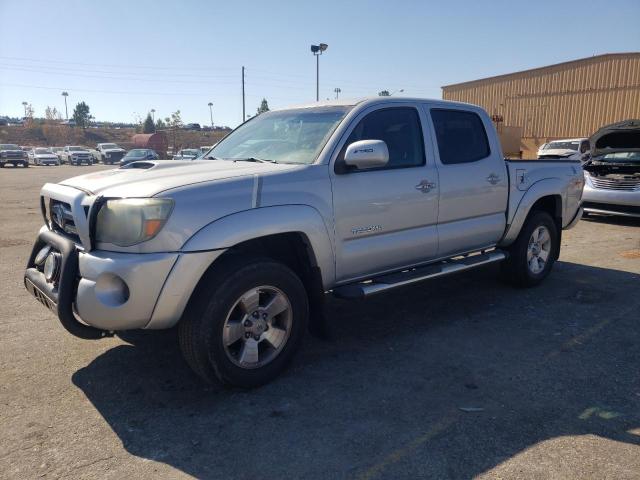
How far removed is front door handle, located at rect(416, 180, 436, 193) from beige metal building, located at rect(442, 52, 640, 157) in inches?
802

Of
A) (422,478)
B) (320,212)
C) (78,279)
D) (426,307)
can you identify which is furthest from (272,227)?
(426,307)

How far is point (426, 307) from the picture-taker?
206 inches

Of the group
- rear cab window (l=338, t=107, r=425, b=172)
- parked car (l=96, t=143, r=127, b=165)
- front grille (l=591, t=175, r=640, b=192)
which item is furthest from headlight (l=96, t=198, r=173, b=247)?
parked car (l=96, t=143, r=127, b=165)

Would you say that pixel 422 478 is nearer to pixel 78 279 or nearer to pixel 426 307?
pixel 78 279

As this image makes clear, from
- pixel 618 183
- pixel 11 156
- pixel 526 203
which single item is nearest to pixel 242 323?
pixel 526 203

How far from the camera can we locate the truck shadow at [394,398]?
276 centimetres

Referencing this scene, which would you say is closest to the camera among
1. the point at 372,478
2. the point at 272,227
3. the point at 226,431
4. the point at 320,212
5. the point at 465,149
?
the point at 372,478

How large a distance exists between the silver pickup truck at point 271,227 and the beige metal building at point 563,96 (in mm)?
20045

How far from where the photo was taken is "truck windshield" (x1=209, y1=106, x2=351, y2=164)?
404cm

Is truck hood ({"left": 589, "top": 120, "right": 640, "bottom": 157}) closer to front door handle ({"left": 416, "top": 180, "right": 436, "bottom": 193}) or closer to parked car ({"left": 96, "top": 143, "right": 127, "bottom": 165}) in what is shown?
front door handle ({"left": 416, "top": 180, "right": 436, "bottom": 193})

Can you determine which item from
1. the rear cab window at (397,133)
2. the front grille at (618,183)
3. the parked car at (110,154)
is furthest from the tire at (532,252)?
the parked car at (110,154)

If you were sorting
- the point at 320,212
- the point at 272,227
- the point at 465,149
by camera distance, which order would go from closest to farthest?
the point at 272,227, the point at 320,212, the point at 465,149

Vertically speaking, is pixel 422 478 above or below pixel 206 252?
below

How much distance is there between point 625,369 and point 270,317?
2597mm
